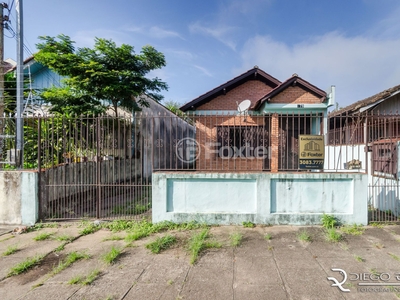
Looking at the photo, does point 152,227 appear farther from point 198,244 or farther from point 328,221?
point 328,221

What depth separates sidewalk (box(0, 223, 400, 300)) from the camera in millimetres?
2635

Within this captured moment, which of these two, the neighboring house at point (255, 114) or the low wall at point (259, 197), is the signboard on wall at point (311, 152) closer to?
the low wall at point (259, 197)

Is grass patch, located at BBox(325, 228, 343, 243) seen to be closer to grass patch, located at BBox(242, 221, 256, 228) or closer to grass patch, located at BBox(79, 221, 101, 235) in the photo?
grass patch, located at BBox(242, 221, 256, 228)

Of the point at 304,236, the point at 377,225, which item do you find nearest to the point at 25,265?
the point at 304,236

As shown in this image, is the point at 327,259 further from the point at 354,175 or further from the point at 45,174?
the point at 45,174

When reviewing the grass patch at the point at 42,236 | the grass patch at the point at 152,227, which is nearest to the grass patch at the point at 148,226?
the grass patch at the point at 152,227

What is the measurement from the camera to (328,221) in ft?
15.0

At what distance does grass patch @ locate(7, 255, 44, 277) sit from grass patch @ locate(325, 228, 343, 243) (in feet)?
16.3

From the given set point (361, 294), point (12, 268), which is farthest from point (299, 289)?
point (12, 268)

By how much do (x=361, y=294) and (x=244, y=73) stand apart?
873 cm

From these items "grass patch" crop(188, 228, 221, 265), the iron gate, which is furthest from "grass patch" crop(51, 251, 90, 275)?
"grass patch" crop(188, 228, 221, 265)

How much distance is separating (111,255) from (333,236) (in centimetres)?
395

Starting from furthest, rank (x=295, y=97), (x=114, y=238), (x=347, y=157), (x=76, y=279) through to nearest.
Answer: (x=295, y=97) < (x=347, y=157) < (x=114, y=238) < (x=76, y=279)

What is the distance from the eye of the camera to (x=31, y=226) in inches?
188
